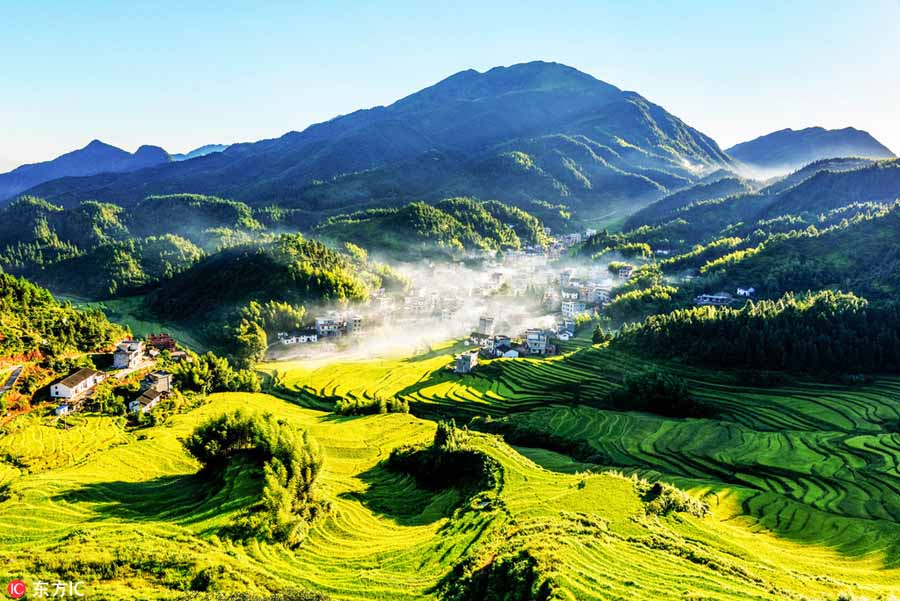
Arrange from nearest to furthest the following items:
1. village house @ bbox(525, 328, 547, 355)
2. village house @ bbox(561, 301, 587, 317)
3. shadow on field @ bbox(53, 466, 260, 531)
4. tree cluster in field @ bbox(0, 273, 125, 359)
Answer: shadow on field @ bbox(53, 466, 260, 531) → tree cluster in field @ bbox(0, 273, 125, 359) → village house @ bbox(525, 328, 547, 355) → village house @ bbox(561, 301, 587, 317)

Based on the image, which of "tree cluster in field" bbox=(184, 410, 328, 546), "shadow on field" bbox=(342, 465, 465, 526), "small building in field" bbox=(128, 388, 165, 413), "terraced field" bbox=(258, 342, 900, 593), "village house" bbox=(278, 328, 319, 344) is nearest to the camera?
"tree cluster in field" bbox=(184, 410, 328, 546)

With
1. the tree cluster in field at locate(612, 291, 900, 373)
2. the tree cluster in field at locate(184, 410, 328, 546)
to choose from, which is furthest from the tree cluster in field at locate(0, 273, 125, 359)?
the tree cluster in field at locate(612, 291, 900, 373)

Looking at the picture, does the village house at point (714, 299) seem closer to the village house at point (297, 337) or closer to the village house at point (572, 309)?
the village house at point (572, 309)

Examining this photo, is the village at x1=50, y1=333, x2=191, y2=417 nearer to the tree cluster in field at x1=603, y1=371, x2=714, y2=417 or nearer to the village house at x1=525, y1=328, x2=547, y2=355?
the tree cluster in field at x1=603, y1=371, x2=714, y2=417

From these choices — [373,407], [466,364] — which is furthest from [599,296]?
[373,407]

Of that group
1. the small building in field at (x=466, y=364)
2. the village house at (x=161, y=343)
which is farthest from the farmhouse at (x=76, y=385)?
the small building in field at (x=466, y=364)

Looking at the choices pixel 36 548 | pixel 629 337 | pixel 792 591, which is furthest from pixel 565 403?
pixel 36 548

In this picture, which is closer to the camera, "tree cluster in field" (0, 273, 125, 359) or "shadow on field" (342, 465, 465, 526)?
"shadow on field" (342, 465, 465, 526)
